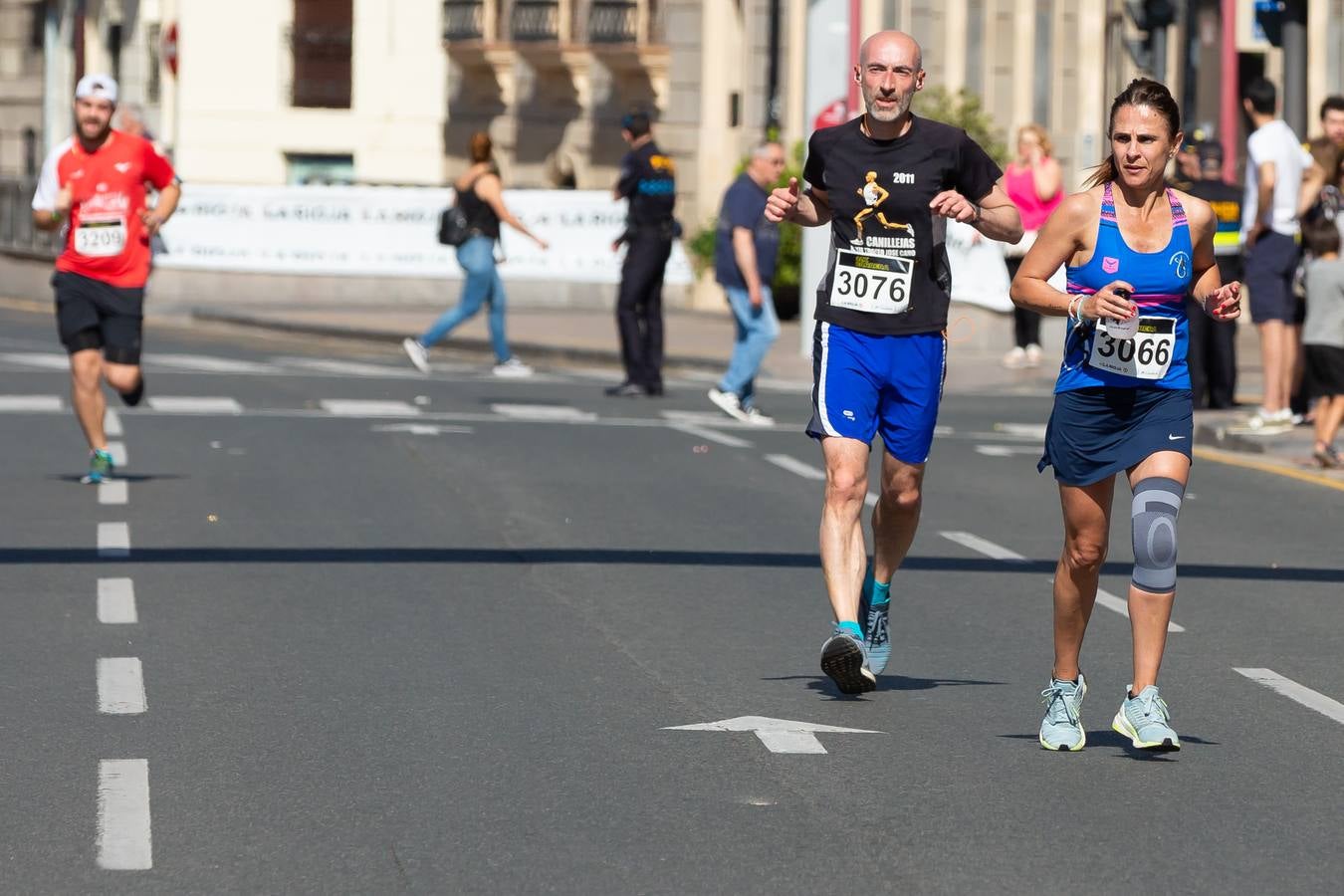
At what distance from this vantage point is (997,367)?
78.4 feet

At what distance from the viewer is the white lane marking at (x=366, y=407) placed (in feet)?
59.1

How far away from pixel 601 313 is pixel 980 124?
4.92 metres

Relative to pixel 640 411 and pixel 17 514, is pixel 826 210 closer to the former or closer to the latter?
pixel 17 514

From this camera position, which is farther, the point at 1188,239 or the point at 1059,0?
the point at 1059,0

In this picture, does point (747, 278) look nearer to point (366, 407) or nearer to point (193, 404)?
point (366, 407)

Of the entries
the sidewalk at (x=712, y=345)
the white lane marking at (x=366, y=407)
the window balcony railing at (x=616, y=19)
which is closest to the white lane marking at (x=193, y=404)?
the white lane marking at (x=366, y=407)

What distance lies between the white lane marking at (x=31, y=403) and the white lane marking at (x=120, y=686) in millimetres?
9384

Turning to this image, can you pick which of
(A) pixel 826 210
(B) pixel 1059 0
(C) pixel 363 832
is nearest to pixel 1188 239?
(A) pixel 826 210

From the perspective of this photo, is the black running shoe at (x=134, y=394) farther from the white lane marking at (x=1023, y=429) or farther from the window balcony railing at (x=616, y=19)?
the window balcony railing at (x=616, y=19)

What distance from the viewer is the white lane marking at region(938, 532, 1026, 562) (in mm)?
11430

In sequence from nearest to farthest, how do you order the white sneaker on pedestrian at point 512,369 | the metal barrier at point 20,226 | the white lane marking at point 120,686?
the white lane marking at point 120,686 < the white sneaker on pedestrian at point 512,369 < the metal barrier at point 20,226

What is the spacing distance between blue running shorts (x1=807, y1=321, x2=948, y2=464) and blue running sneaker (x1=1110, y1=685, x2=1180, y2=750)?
1365mm

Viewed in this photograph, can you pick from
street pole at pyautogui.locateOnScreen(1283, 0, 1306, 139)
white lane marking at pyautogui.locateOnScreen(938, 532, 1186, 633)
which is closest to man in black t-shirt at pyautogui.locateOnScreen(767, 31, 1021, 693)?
white lane marking at pyautogui.locateOnScreen(938, 532, 1186, 633)

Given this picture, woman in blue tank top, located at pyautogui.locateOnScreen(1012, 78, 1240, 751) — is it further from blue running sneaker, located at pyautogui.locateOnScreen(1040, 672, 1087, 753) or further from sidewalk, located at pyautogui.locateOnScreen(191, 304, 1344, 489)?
sidewalk, located at pyautogui.locateOnScreen(191, 304, 1344, 489)
